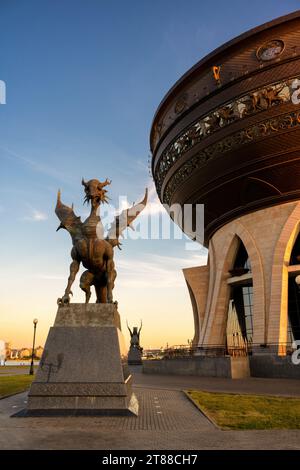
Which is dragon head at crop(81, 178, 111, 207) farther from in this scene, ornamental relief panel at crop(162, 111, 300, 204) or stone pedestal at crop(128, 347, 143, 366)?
stone pedestal at crop(128, 347, 143, 366)

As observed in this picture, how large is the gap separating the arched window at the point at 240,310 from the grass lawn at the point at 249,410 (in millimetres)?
20460

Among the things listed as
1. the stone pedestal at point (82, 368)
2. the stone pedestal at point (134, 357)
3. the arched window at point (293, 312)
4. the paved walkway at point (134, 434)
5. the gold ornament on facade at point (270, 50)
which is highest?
the gold ornament on facade at point (270, 50)

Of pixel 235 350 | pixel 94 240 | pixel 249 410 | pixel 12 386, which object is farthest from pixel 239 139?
pixel 12 386

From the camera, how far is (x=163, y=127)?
34188 millimetres

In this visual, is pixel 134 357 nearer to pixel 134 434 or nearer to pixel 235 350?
pixel 235 350

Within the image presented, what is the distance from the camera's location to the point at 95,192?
1254cm

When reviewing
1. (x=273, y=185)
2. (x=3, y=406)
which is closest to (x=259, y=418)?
(x=3, y=406)

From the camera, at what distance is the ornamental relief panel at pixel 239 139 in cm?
2633

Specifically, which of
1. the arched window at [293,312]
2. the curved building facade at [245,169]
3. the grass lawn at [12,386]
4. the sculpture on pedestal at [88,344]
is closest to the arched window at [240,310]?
the curved building facade at [245,169]

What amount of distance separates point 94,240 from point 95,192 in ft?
5.26

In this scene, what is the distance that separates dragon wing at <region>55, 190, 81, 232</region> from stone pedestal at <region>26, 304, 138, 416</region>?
109 inches

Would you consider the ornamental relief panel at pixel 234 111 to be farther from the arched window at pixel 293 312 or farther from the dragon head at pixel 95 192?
the dragon head at pixel 95 192

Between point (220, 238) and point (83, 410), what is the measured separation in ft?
88.7
